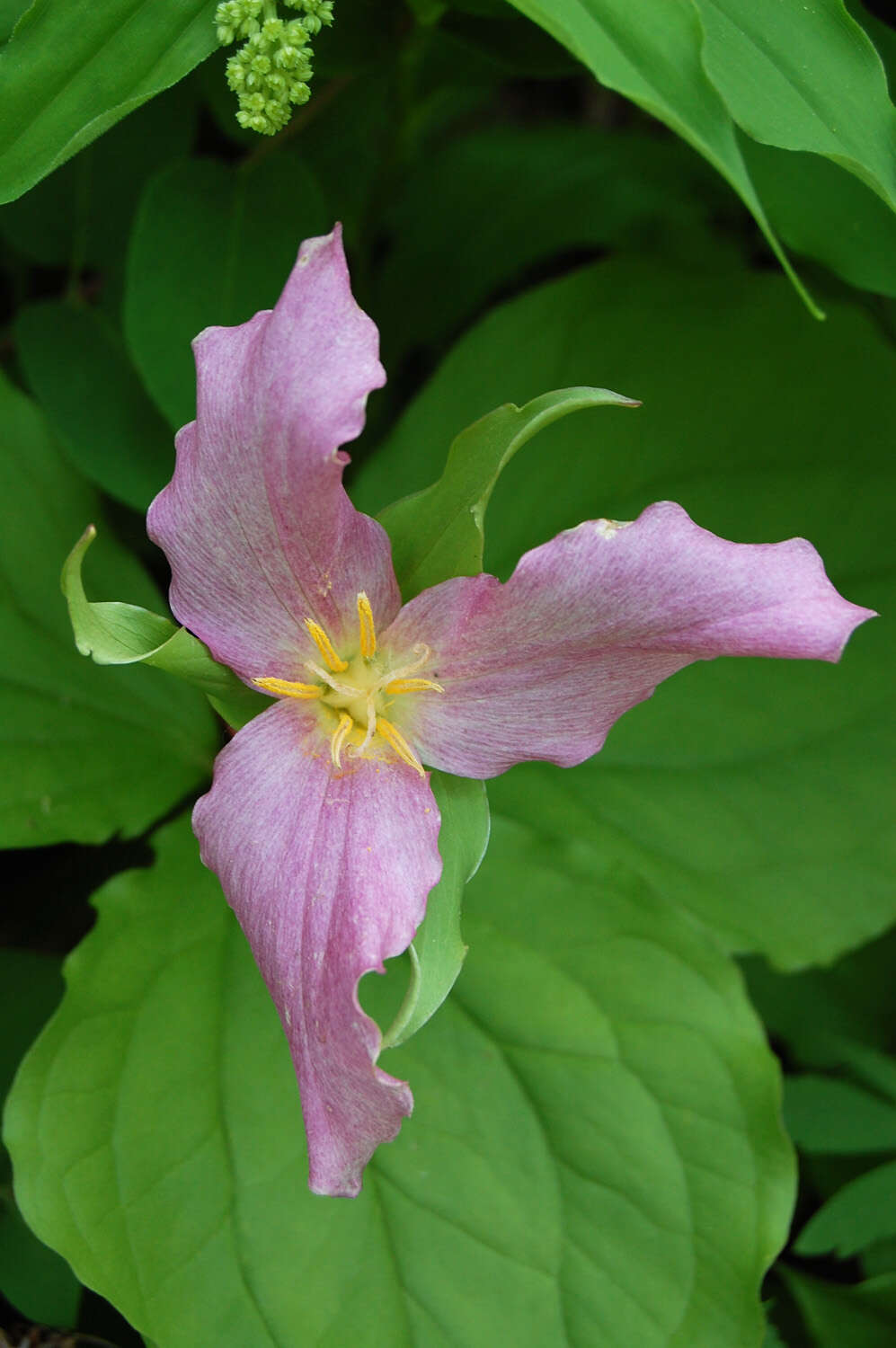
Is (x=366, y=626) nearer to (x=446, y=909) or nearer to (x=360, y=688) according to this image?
(x=360, y=688)

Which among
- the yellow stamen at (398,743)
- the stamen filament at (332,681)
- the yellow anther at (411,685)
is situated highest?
the stamen filament at (332,681)

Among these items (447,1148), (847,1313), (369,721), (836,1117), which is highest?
(369,721)

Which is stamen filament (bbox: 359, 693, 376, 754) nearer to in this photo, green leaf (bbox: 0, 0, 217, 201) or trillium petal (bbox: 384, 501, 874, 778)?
trillium petal (bbox: 384, 501, 874, 778)

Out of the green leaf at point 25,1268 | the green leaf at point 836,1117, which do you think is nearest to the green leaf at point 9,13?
the green leaf at point 25,1268

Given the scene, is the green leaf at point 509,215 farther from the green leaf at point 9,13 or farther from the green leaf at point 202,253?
the green leaf at point 9,13

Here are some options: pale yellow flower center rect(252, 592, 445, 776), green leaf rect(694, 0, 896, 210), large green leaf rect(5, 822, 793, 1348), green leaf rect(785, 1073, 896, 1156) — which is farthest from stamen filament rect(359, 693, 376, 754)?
green leaf rect(785, 1073, 896, 1156)

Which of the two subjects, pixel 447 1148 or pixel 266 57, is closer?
pixel 266 57

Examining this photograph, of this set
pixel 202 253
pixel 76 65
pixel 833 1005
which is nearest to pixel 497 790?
pixel 833 1005

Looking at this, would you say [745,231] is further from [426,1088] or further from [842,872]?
[426,1088]
